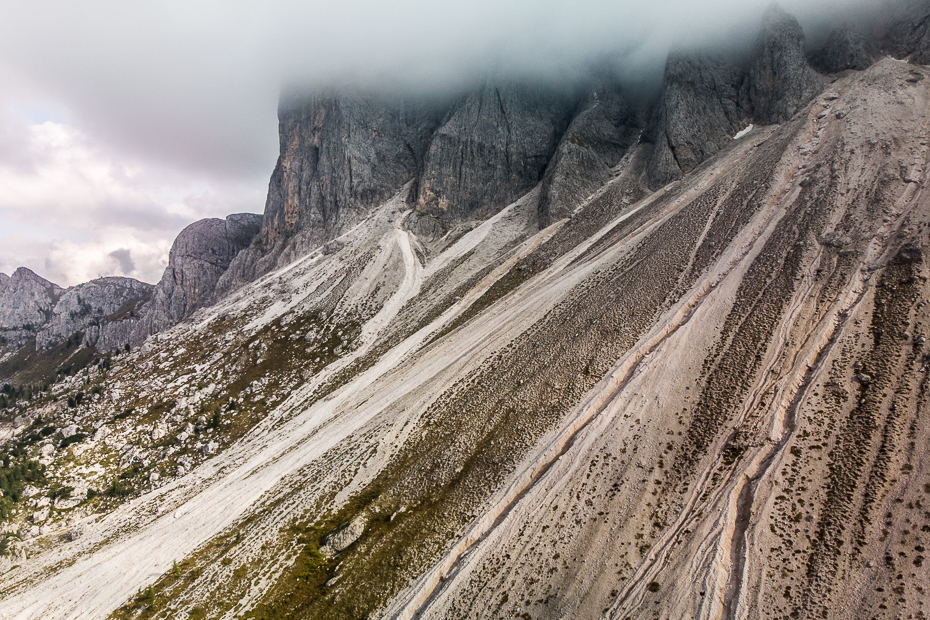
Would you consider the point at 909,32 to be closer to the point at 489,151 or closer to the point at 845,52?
the point at 845,52

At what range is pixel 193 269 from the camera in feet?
507

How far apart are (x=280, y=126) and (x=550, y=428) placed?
14398 cm

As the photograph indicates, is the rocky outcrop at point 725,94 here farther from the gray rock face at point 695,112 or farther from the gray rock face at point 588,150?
the gray rock face at point 588,150

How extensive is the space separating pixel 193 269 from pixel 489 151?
12006cm

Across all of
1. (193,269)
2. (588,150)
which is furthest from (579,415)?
(193,269)

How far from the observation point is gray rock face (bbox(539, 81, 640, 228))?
87.2 metres

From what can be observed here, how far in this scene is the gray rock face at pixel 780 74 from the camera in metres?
78.6

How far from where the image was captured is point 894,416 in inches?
1001

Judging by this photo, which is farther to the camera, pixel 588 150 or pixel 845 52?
pixel 588 150

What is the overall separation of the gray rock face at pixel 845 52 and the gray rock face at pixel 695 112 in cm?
1356

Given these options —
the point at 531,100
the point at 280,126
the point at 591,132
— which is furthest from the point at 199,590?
the point at 280,126

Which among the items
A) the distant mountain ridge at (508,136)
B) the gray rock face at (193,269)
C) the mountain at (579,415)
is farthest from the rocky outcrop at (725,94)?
the gray rock face at (193,269)

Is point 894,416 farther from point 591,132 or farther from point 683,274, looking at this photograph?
point 591,132

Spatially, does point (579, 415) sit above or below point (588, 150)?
below
